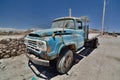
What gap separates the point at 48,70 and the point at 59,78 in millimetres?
827

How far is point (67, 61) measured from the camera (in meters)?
3.88

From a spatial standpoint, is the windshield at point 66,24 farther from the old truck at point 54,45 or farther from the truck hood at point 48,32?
the truck hood at point 48,32

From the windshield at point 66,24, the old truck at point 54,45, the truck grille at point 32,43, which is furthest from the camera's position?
the windshield at point 66,24

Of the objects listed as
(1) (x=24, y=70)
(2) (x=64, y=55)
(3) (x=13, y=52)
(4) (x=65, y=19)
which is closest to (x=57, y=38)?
(2) (x=64, y=55)

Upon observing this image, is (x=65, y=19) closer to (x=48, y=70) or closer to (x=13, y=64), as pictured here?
(x=48, y=70)

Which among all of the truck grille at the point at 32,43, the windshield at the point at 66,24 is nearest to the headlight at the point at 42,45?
the truck grille at the point at 32,43

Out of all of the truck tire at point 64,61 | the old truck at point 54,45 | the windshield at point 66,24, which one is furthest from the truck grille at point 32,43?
the windshield at point 66,24

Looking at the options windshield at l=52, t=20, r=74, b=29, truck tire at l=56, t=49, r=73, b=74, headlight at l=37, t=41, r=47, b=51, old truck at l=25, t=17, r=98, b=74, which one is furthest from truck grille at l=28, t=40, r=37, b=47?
windshield at l=52, t=20, r=74, b=29

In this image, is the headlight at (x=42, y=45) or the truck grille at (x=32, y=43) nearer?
the headlight at (x=42, y=45)

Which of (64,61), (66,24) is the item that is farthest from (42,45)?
(66,24)

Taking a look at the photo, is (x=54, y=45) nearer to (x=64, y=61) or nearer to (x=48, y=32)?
(x=48, y=32)

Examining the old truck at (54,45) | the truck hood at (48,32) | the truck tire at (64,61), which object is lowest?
the truck tire at (64,61)

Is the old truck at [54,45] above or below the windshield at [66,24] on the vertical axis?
below

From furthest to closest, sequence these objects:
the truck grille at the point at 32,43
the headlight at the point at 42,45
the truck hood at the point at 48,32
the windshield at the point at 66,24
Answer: the windshield at the point at 66,24
the truck grille at the point at 32,43
the truck hood at the point at 48,32
the headlight at the point at 42,45
